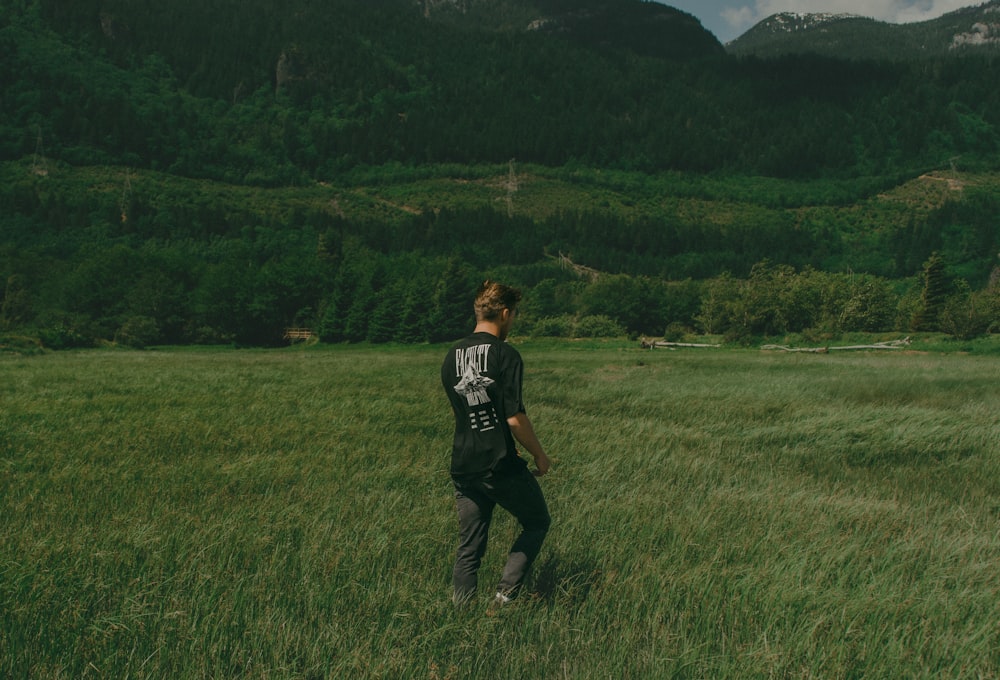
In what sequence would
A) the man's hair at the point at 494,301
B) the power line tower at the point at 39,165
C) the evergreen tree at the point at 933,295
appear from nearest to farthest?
the man's hair at the point at 494,301 < the evergreen tree at the point at 933,295 < the power line tower at the point at 39,165

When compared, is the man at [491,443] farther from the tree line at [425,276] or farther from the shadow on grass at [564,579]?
the tree line at [425,276]

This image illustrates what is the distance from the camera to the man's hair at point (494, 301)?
13.2ft

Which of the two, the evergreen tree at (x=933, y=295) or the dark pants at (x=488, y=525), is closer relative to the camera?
the dark pants at (x=488, y=525)

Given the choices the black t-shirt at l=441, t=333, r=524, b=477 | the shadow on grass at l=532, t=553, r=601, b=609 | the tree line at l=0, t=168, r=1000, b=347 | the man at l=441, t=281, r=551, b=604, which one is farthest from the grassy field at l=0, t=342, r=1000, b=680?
the tree line at l=0, t=168, r=1000, b=347

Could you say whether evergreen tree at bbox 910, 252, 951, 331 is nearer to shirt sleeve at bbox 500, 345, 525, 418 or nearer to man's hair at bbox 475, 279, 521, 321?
man's hair at bbox 475, 279, 521, 321

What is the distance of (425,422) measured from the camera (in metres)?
12.6

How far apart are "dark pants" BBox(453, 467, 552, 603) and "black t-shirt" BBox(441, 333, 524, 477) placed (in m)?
0.17

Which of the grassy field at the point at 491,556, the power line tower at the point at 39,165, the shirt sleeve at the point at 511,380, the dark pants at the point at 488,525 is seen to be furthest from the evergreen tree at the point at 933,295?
the power line tower at the point at 39,165

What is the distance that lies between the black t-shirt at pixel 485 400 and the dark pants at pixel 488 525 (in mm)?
166

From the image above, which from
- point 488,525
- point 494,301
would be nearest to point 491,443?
point 488,525

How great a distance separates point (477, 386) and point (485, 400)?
0.35 ft

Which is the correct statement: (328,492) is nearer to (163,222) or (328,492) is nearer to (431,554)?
(431,554)

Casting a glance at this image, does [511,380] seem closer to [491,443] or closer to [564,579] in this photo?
[491,443]

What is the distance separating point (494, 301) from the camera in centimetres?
402
